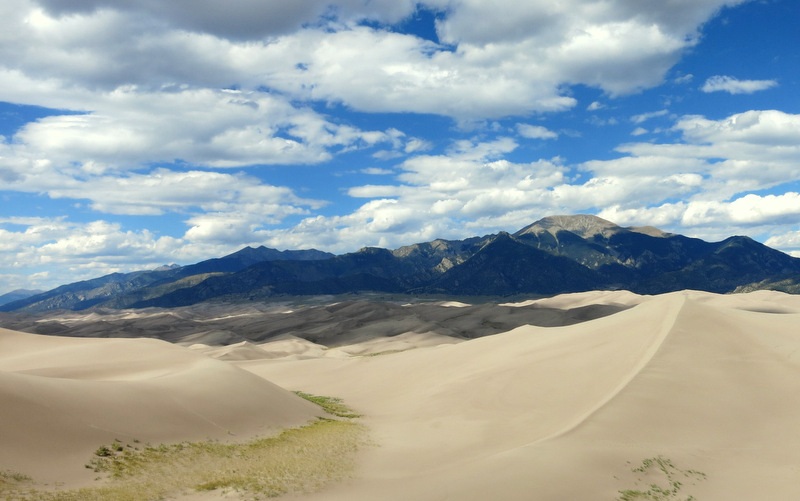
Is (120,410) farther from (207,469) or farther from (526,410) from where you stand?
(526,410)

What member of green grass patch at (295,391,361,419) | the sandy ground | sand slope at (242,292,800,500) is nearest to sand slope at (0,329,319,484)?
the sandy ground

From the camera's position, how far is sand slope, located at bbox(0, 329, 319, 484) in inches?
712

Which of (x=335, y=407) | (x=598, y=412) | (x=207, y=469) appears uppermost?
(x=598, y=412)

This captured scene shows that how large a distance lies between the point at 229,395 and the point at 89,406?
324 inches

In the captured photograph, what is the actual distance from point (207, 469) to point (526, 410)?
16.7 meters

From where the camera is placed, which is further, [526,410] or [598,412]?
[526,410]

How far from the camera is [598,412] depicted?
77.4 feet

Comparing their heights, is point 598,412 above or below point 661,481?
above

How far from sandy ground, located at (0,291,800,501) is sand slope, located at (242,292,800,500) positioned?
0.30 feet

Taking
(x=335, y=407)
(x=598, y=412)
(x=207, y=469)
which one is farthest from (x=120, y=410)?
(x=598, y=412)

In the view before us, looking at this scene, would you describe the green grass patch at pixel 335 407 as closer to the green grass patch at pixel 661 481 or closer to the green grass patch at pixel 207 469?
the green grass patch at pixel 207 469

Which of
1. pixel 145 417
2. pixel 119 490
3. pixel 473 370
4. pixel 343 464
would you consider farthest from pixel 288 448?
pixel 473 370

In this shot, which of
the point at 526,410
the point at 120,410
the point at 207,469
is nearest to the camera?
the point at 207,469

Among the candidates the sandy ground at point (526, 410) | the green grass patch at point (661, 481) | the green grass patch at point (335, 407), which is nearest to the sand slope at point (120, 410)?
the sandy ground at point (526, 410)
